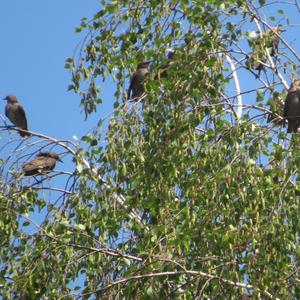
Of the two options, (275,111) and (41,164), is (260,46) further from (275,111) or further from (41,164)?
(41,164)

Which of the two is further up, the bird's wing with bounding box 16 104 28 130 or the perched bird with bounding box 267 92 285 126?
the bird's wing with bounding box 16 104 28 130

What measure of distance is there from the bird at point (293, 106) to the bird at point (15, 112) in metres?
5.41

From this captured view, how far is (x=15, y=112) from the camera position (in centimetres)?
1565

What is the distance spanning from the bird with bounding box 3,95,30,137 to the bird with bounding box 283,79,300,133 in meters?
5.41

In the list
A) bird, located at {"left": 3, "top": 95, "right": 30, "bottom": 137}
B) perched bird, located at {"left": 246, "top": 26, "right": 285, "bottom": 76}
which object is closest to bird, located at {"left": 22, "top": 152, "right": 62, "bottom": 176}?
perched bird, located at {"left": 246, "top": 26, "right": 285, "bottom": 76}

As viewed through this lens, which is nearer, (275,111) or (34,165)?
(275,111)

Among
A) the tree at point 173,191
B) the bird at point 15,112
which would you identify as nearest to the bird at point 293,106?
the tree at point 173,191

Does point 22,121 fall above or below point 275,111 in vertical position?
above

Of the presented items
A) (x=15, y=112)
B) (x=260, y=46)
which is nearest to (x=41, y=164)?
(x=260, y=46)

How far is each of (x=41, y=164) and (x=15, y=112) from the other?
3.96m

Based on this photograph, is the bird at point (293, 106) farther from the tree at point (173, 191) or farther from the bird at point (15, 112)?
the bird at point (15, 112)

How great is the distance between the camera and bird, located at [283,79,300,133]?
9969 mm

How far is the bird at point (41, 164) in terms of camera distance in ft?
37.0

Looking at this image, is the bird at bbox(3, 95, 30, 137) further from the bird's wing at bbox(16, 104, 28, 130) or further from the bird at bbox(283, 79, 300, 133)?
the bird at bbox(283, 79, 300, 133)
